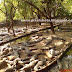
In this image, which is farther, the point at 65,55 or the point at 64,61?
the point at 65,55

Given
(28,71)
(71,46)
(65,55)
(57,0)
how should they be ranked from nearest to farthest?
1. (28,71)
2. (65,55)
3. (71,46)
4. (57,0)

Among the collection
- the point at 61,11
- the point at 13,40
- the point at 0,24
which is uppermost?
the point at 61,11

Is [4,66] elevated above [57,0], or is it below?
below

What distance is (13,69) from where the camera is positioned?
21.3 ft

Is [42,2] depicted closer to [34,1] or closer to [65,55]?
[34,1]

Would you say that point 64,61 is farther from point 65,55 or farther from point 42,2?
point 42,2

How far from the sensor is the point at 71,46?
1073 cm

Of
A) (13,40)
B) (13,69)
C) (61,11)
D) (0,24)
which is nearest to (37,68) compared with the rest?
(13,69)

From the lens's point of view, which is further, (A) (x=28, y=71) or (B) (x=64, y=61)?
(B) (x=64, y=61)

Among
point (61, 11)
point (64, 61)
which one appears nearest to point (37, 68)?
point (64, 61)

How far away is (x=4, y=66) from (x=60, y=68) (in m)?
4.37

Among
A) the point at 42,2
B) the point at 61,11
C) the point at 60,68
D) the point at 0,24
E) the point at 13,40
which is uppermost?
the point at 42,2

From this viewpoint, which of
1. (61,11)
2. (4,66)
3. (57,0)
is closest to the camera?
(4,66)

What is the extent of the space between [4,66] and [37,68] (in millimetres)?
2749
